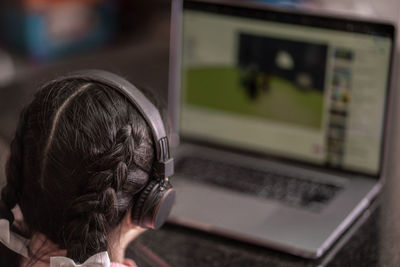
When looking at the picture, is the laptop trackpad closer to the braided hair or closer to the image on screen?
the image on screen

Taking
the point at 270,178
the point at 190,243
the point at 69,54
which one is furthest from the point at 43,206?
the point at 69,54

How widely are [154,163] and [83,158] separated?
0.08m

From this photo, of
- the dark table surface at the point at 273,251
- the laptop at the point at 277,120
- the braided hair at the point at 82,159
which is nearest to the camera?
the braided hair at the point at 82,159

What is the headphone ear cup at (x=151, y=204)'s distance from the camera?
68 centimetres

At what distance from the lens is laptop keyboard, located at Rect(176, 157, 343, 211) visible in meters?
1.04

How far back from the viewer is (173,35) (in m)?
1.19

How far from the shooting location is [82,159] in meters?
0.64

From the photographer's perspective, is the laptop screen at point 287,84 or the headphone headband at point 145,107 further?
the laptop screen at point 287,84

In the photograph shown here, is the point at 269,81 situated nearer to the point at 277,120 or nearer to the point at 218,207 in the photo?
the point at 277,120

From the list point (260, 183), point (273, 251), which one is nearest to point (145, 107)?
point (273, 251)

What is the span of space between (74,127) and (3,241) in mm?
182

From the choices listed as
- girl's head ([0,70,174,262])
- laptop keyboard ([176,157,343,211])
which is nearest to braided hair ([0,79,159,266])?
girl's head ([0,70,174,262])

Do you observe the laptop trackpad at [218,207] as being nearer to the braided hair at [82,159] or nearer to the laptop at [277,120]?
the laptop at [277,120]

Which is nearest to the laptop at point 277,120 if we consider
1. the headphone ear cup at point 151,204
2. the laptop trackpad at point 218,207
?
the laptop trackpad at point 218,207
